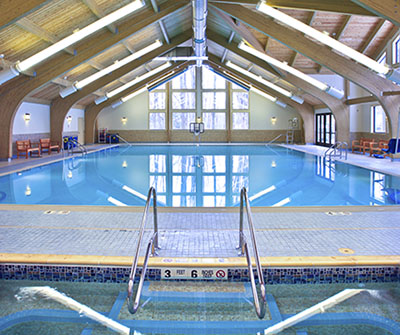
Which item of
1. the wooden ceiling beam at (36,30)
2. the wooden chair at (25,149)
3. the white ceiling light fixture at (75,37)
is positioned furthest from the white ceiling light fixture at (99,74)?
the white ceiling light fixture at (75,37)

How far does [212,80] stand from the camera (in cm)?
2445

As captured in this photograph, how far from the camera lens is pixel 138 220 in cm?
522

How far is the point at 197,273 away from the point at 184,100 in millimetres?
21698

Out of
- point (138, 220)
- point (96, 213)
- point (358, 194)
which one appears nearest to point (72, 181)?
point (96, 213)

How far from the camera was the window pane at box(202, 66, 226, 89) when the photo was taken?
24.4 m

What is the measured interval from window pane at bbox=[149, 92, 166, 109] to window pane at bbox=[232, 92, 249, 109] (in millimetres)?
4363

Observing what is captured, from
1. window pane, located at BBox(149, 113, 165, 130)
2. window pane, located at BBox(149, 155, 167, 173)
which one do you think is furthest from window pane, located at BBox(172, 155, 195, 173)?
window pane, located at BBox(149, 113, 165, 130)

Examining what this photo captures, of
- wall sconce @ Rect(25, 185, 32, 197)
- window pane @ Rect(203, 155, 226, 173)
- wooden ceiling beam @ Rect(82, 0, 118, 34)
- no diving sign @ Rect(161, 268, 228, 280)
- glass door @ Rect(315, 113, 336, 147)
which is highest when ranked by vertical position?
wooden ceiling beam @ Rect(82, 0, 118, 34)

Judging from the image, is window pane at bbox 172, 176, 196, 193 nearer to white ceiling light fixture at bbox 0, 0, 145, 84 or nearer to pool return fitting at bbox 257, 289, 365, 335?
white ceiling light fixture at bbox 0, 0, 145, 84

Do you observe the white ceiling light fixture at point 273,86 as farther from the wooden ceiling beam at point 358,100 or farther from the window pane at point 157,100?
the window pane at point 157,100

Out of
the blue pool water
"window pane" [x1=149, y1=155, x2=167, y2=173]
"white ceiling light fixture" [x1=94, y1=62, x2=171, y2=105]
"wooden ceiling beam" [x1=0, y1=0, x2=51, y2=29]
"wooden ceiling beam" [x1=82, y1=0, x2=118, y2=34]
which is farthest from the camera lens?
"white ceiling light fixture" [x1=94, y1=62, x2=171, y2=105]

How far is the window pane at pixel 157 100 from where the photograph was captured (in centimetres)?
2461

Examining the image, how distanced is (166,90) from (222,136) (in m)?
4.50

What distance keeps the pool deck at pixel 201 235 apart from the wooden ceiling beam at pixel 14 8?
3.18 meters
